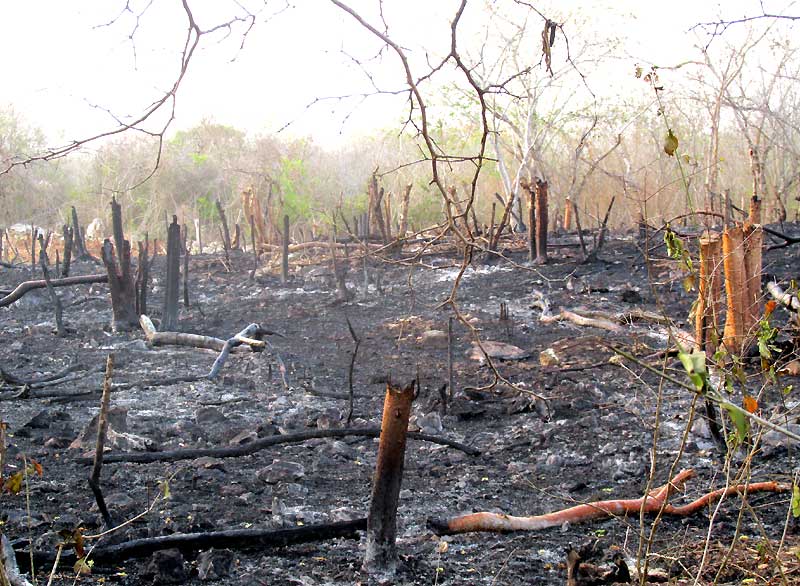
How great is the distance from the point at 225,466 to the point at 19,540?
1221mm

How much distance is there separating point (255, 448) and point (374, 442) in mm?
717

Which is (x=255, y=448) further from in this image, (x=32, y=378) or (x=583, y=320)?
(x=583, y=320)

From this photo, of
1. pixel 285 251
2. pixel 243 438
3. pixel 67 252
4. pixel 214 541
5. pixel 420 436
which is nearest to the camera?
pixel 214 541

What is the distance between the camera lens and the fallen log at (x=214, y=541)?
2.84m

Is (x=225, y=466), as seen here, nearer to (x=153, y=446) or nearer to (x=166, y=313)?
(x=153, y=446)

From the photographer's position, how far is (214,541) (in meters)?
2.96

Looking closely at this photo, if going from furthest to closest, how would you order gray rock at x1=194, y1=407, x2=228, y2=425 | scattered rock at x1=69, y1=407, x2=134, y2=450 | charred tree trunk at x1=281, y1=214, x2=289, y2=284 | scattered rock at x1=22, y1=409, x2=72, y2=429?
charred tree trunk at x1=281, y1=214, x2=289, y2=284
gray rock at x1=194, y1=407, x2=228, y2=425
scattered rock at x1=22, y1=409, x2=72, y2=429
scattered rock at x1=69, y1=407, x2=134, y2=450

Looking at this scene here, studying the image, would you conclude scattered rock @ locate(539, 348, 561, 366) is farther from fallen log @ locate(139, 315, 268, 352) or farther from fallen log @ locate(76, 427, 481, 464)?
fallen log @ locate(139, 315, 268, 352)

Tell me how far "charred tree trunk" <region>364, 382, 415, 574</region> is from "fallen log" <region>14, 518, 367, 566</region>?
0.78 feet

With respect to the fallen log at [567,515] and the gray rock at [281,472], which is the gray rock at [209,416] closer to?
the gray rock at [281,472]

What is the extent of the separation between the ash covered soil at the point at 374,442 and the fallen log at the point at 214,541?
37mm

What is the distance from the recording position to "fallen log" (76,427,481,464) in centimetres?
390

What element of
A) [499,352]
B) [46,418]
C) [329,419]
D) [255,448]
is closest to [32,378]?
[46,418]

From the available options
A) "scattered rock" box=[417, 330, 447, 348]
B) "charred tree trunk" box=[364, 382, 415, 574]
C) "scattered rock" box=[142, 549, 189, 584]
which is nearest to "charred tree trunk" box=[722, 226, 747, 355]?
"scattered rock" box=[417, 330, 447, 348]
